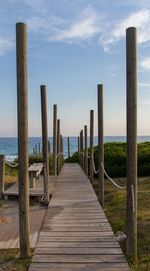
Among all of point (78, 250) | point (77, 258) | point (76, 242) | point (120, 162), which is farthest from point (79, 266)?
point (120, 162)

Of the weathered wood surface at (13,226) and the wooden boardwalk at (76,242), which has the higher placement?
the wooden boardwalk at (76,242)

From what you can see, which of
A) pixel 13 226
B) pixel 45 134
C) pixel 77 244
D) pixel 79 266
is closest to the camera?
pixel 79 266

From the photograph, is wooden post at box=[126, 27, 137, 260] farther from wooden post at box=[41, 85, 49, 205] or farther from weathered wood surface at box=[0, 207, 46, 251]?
wooden post at box=[41, 85, 49, 205]

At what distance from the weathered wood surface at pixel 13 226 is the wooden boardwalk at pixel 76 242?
0.22 metres

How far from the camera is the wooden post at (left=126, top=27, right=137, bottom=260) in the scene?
5.17m

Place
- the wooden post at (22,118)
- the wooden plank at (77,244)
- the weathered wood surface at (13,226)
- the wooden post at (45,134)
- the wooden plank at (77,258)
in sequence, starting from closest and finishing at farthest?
the wooden plank at (77,258), the wooden post at (22,118), the wooden plank at (77,244), the weathered wood surface at (13,226), the wooden post at (45,134)

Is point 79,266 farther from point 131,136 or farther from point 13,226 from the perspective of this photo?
point 13,226

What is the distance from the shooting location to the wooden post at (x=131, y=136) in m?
5.17

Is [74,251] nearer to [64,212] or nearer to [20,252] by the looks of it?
[20,252]

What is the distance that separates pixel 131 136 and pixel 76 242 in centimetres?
166

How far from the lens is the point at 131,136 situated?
5223 mm

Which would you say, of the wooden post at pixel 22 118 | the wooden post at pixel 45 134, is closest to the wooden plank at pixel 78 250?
the wooden post at pixel 22 118

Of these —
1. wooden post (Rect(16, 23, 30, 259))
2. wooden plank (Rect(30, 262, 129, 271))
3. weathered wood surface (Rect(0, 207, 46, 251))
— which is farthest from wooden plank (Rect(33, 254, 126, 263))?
weathered wood surface (Rect(0, 207, 46, 251))

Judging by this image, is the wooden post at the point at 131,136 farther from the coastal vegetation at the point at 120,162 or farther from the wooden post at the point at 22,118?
the coastal vegetation at the point at 120,162
